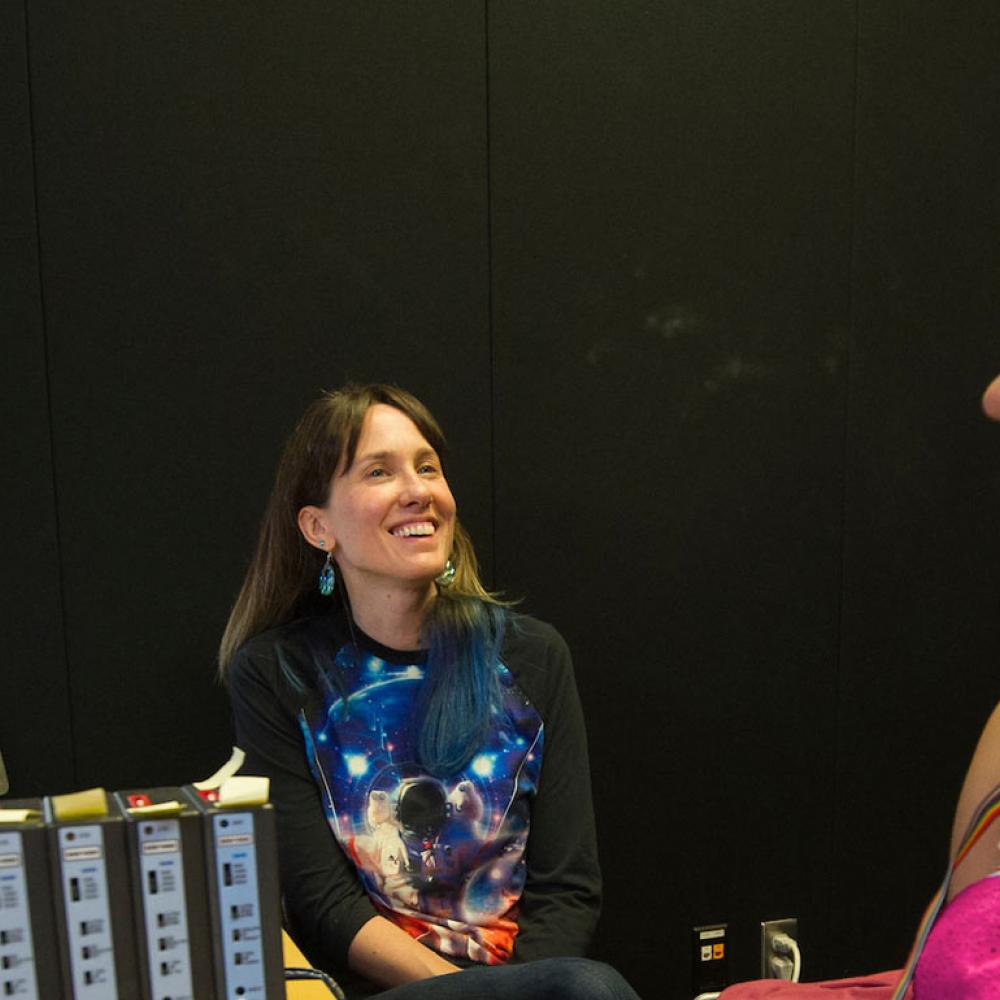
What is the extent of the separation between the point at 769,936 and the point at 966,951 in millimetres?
2083

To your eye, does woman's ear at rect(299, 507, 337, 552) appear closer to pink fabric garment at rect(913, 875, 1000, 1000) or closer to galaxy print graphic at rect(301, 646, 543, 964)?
galaxy print graphic at rect(301, 646, 543, 964)

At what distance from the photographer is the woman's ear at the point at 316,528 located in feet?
6.84

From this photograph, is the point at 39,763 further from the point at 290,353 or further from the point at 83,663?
the point at 290,353

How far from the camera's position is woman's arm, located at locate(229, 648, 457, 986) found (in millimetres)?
1830

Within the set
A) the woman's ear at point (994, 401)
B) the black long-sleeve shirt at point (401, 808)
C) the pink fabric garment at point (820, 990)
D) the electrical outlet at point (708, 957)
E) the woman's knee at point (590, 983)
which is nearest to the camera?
the woman's ear at point (994, 401)

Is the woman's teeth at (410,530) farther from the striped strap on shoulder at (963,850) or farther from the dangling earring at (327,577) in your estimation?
the striped strap on shoulder at (963,850)

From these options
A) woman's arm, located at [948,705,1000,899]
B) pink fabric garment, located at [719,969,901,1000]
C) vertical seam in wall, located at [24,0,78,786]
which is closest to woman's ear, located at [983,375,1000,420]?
woman's arm, located at [948,705,1000,899]

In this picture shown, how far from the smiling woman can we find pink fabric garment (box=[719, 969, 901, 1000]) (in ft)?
1.72

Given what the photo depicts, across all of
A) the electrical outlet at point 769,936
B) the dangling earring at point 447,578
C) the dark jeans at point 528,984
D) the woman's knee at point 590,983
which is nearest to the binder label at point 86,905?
the dark jeans at point 528,984

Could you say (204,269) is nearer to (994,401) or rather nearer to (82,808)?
(82,808)

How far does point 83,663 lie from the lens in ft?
7.61

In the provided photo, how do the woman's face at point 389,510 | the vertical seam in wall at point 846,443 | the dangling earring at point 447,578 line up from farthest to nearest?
the vertical seam in wall at point 846,443, the dangling earring at point 447,578, the woman's face at point 389,510

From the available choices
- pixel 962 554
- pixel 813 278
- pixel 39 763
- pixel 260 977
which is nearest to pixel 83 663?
pixel 39 763

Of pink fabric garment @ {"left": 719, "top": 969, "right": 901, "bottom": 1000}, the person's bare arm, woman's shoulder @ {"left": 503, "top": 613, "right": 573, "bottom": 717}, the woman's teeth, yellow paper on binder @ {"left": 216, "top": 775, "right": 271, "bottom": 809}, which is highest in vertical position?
the woman's teeth
